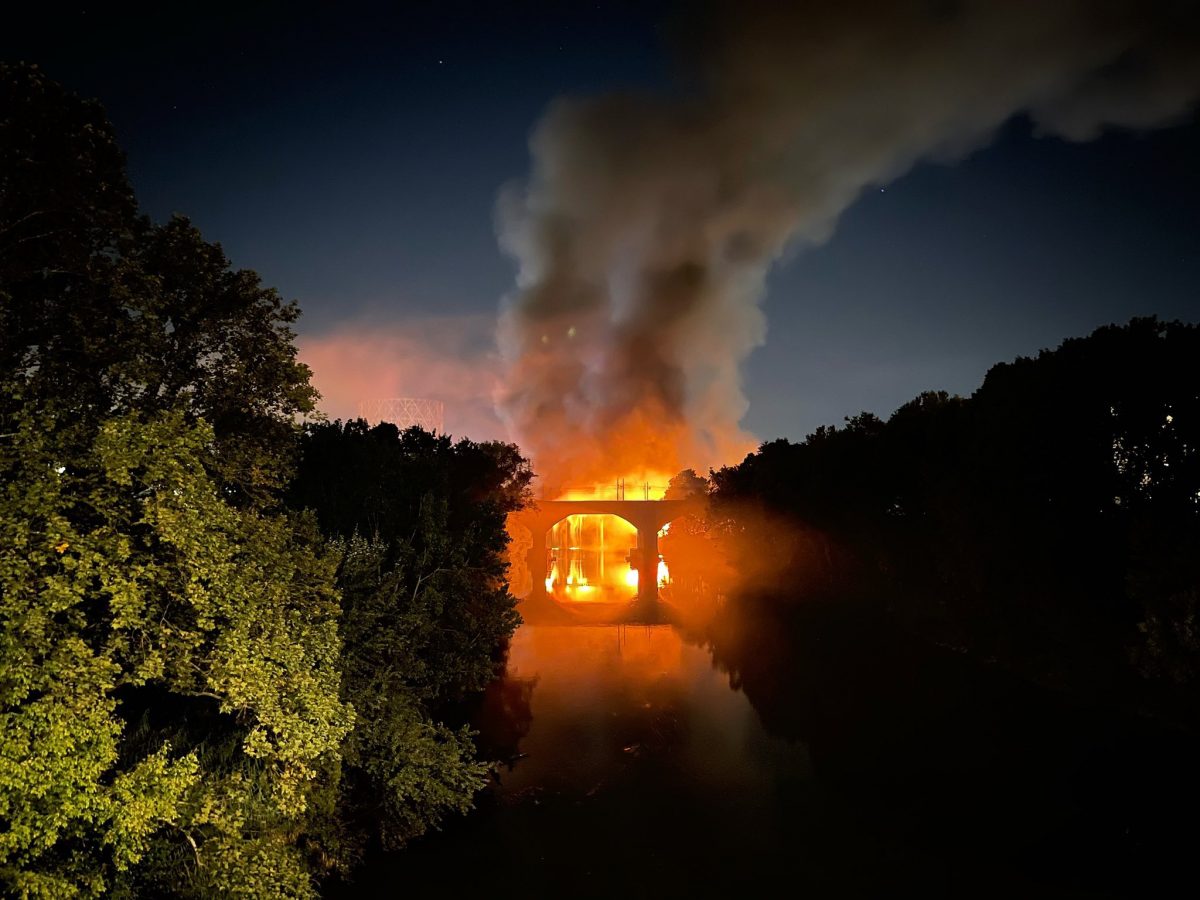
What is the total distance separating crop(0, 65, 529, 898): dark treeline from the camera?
416 inches

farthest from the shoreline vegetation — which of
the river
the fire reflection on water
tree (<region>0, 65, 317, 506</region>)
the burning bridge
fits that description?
the burning bridge

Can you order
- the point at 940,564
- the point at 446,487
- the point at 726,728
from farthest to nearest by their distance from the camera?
1. the point at 940,564
2. the point at 726,728
3. the point at 446,487

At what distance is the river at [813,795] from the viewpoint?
69.1 feet

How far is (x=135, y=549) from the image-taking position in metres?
12.2

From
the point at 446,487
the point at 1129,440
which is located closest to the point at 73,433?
the point at 446,487

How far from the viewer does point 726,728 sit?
119ft

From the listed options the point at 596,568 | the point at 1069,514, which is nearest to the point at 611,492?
the point at 596,568

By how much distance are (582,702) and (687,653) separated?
724 inches

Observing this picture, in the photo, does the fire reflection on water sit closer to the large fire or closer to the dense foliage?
the large fire

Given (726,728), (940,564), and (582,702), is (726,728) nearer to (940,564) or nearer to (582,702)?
(582,702)

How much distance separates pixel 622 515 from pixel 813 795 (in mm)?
98743

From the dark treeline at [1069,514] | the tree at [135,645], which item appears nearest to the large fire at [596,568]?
the dark treeline at [1069,514]

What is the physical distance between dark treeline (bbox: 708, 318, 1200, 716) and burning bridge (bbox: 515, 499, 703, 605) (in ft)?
213

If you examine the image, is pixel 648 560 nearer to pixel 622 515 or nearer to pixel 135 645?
pixel 622 515
